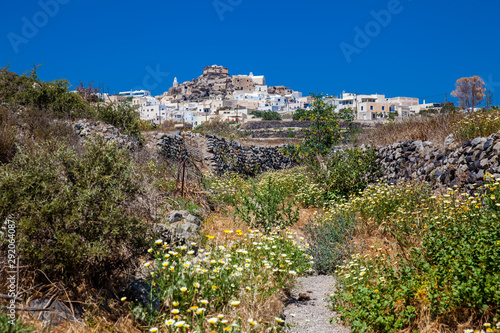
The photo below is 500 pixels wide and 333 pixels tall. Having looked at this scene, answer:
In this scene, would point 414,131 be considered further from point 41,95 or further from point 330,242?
point 41,95

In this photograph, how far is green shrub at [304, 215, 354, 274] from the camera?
5.47 m

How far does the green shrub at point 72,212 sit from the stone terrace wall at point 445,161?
20.0 ft

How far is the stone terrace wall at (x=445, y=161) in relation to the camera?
654 cm

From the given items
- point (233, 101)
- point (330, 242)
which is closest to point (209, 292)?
point (330, 242)

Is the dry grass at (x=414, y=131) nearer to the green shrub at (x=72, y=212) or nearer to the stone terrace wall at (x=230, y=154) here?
the stone terrace wall at (x=230, y=154)

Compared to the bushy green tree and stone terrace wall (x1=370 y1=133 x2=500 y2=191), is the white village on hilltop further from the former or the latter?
stone terrace wall (x1=370 y1=133 x2=500 y2=191)

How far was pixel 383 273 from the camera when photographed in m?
3.86

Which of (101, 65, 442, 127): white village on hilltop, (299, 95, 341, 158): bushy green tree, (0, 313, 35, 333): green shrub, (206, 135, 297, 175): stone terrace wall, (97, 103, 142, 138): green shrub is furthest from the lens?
(101, 65, 442, 127): white village on hilltop

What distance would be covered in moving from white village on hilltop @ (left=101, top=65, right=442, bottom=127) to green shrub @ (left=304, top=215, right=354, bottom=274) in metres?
53.0

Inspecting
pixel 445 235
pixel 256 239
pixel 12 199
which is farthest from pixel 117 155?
pixel 445 235

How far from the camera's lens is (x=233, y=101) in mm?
95062

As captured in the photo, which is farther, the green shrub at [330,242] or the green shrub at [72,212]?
the green shrub at [330,242]

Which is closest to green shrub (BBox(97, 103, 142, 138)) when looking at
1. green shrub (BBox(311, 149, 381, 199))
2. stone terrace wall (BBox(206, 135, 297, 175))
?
stone terrace wall (BBox(206, 135, 297, 175))

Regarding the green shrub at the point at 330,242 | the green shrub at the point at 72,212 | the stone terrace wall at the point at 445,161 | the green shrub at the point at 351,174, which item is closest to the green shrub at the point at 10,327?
the green shrub at the point at 72,212
